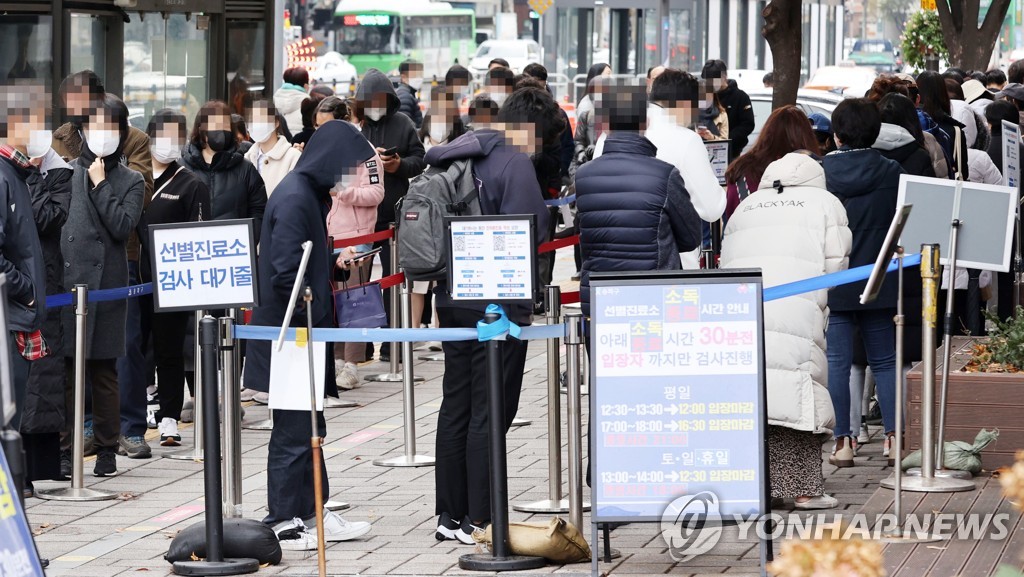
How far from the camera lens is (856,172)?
867cm

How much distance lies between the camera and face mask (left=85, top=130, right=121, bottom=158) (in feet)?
29.4

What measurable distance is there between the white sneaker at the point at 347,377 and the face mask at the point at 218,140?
218 centimetres

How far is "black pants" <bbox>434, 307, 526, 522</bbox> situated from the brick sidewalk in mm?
221

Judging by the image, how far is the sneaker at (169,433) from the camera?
995 centimetres

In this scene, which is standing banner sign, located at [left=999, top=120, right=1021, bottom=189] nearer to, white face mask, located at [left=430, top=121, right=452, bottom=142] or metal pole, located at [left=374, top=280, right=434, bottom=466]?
white face mask, located at [left=430, top=121, right=452, bottom=142]

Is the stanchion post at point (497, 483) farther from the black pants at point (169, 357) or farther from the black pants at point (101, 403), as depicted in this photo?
the black pants at point (169, 357)

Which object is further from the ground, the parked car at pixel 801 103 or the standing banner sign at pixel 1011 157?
the parked car at pixel 801 103

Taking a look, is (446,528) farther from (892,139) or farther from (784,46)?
(784,46)

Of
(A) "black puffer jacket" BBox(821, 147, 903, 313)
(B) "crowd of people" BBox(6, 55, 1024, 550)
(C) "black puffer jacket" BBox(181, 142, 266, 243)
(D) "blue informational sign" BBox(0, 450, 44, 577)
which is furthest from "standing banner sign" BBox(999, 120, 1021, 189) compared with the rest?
(D) "blue informational sign" BBox(0, 450, 44, 577)

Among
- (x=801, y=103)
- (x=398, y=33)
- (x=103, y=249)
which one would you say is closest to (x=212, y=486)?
(x=103, y=249)

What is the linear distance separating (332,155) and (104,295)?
240 centimetres

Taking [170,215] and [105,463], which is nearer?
[105,463]

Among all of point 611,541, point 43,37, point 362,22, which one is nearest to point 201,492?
point 611,541

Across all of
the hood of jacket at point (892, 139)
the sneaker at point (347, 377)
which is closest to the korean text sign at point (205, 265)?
the hood of jacket at point (892, 139)
